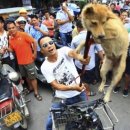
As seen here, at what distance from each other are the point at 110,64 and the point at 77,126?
928 mm

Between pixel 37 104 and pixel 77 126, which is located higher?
pixel 77 126

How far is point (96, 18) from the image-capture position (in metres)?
2.20

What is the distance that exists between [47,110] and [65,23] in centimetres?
314

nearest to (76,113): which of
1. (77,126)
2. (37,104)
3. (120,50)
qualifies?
(77,126)

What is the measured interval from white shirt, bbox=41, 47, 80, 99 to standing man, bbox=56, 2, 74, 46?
4299 millimetres

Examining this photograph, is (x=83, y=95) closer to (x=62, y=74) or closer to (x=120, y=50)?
(x=62, y=74)

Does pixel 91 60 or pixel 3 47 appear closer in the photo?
pixel 91 60

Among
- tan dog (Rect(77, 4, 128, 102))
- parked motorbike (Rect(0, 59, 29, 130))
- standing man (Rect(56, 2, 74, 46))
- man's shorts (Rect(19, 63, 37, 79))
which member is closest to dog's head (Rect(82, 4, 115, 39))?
tan dog (Rect(77, 4, 128, 102))

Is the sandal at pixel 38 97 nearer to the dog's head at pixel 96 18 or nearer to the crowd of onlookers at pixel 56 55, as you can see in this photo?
the crowd of onlookers at pixel 56 55

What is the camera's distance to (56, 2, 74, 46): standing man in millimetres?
8023

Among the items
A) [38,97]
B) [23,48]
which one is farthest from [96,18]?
[38,97]

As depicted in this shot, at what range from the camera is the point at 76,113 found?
314 cm

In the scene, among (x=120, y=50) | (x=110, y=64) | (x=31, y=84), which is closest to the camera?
(x=120, y=50)

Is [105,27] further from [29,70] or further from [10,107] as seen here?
[29,70]
